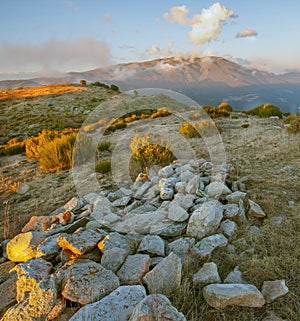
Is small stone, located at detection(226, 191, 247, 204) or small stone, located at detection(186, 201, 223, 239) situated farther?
small stone, located at detection(226, 191, 247, 204)

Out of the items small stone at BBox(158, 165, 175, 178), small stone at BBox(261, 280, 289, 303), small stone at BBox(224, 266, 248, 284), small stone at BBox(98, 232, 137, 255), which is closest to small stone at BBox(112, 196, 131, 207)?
small stone at BBox(158, 165, 175, 178)

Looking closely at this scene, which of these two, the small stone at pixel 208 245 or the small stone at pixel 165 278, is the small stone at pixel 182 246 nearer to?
the small stone at pixel 208 245

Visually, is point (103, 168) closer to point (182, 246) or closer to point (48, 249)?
point (48, 249)

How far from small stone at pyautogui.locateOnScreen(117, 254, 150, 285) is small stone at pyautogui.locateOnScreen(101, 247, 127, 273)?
0.05 m

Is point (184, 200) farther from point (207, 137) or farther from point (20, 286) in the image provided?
point (207, 137)

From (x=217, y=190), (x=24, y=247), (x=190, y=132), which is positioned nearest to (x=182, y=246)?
(x=217, y=190)

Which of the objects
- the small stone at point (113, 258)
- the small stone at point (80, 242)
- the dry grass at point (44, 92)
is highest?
the dry grass at point (44, 92)

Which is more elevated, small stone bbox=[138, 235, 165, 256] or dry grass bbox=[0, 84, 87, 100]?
dry grass bbox=[0, 84, 87, 100]

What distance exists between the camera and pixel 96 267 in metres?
2.00

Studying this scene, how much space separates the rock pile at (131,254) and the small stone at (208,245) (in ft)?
0.04

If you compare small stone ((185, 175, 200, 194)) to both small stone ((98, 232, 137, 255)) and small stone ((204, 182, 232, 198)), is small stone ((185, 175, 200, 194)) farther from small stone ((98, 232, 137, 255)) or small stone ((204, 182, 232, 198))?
small stone ((98, 232, 137, 255))

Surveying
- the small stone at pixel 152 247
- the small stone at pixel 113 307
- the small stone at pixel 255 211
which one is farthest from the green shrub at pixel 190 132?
the small stone at pixel 113 307

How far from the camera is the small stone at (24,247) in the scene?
2.59 meters

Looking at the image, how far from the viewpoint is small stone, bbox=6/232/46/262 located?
259cm
